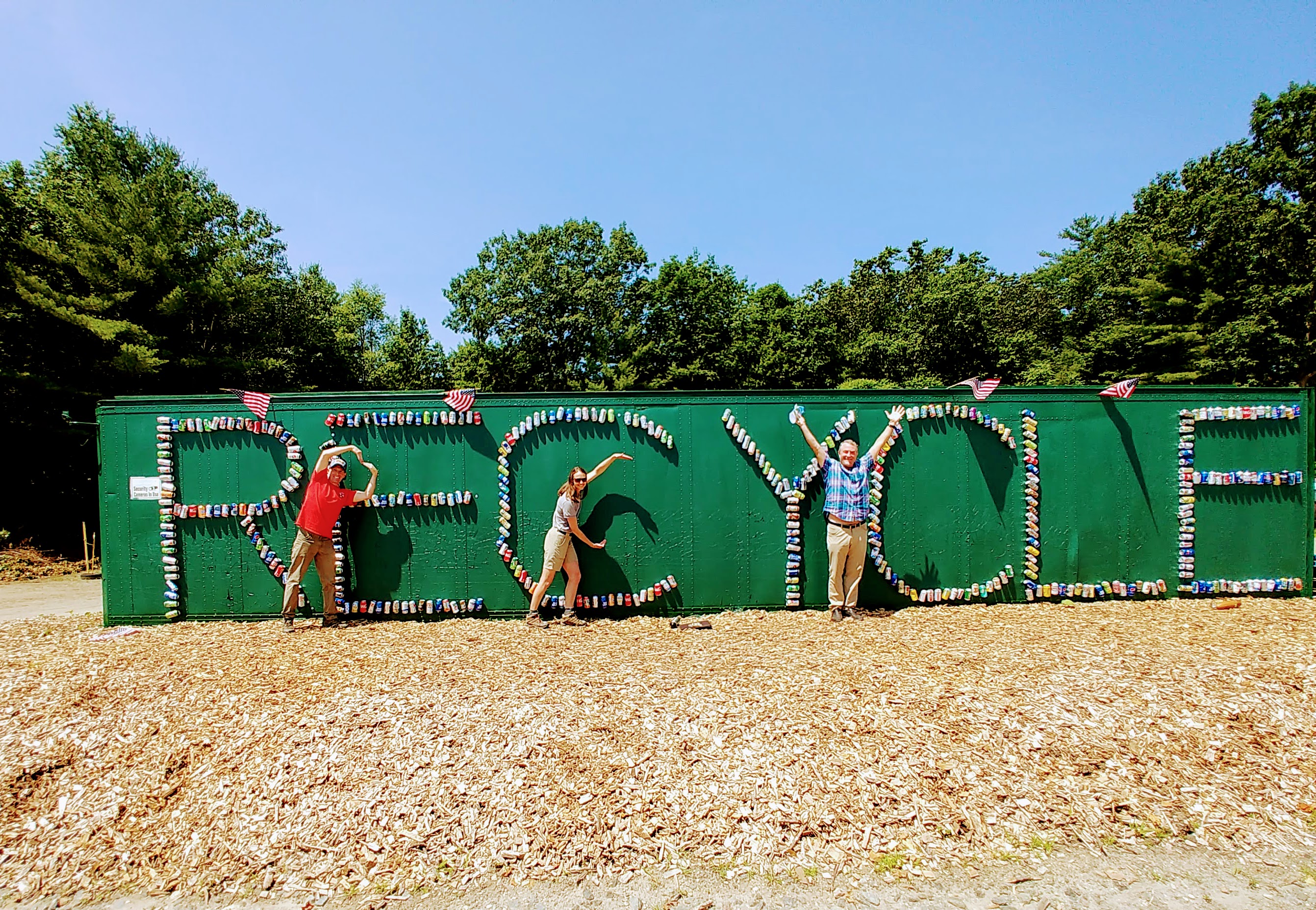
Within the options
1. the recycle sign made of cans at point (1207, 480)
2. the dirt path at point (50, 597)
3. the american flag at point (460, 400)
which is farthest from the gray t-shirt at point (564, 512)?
the recycle sign made of cans at point (1207, 480)

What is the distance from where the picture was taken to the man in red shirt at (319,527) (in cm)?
611

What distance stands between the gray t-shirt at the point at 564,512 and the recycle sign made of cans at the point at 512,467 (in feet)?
2.43

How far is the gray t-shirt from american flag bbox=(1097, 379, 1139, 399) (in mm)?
5900

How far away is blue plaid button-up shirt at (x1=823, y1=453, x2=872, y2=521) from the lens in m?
6.22

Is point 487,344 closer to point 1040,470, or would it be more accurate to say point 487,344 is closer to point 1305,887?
point 1040,470

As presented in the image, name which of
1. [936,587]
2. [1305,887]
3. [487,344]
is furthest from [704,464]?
[487,344]

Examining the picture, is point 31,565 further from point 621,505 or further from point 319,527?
point 621,505

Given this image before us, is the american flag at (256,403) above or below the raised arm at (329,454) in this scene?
above

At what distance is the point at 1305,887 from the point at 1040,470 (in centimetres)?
477

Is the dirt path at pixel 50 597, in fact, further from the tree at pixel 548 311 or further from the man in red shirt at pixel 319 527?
the tree at pixel 548 311

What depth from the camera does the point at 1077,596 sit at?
22.7 ft

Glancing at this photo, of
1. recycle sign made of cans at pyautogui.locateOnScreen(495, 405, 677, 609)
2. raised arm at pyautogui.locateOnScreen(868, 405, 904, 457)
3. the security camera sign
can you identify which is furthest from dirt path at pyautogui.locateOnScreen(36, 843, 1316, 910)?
the security camera sign

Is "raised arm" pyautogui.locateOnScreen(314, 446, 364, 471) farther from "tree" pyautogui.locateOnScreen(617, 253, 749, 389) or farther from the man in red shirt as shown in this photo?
"tree" pyautogui.locateOnScreen(617, 253, 749, 389)

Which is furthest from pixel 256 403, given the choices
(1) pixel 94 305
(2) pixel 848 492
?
(1) pixel 94 305
